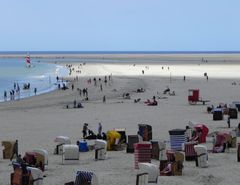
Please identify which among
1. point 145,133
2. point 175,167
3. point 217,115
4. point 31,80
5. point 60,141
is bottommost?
point 175,167

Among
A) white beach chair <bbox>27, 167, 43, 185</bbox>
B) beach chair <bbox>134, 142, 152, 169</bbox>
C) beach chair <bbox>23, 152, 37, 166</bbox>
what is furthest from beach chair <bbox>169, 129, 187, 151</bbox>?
white beach chair <bbox>27, 167, 43, 185</bbox>

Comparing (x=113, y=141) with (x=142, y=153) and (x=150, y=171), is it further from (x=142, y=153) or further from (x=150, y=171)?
(x=150, y=171)

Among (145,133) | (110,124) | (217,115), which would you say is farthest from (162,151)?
(217,115)

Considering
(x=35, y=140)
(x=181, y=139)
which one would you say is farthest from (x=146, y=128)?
(x=35, y=140)

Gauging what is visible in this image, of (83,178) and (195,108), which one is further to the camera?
(195,108)

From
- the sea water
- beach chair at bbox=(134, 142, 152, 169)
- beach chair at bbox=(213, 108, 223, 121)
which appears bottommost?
beach chair at bbox=(134, 142, 152, 169)

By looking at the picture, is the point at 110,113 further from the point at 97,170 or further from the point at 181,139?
the point at 97,170

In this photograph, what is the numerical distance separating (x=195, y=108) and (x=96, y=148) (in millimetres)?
17728

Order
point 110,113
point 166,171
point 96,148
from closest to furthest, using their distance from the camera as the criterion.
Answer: point 166,171, point 96,148, point 110,113

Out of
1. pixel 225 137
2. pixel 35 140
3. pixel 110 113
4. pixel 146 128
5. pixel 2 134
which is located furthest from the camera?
pixel 110 113

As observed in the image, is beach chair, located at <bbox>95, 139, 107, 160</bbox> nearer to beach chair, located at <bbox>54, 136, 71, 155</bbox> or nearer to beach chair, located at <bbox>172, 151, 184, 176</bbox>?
beach chair, located at <bbox>54, 136, 71, 155</bbox>

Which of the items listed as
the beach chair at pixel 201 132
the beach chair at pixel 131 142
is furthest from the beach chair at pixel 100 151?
the beach chair at pixel 201 132

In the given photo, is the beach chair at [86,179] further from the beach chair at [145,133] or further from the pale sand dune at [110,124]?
the beach chair at [145,133]

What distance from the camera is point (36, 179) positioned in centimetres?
1323
